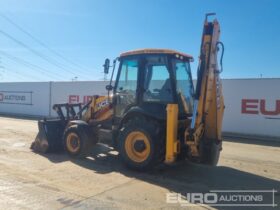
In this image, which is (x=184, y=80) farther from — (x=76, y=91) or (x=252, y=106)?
(x=76, y=91)

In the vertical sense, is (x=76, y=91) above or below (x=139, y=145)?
above

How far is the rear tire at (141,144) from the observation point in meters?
7.58

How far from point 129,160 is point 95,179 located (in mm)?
1085

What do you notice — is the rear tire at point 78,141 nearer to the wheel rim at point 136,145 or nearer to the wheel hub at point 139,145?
the wheel rim at point 136,145

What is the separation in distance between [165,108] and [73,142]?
2935mm

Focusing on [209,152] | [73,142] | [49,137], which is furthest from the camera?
[49,137]

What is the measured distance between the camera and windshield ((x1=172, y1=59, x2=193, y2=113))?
8078 millimetres

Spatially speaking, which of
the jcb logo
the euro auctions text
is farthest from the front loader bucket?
the jcb logo

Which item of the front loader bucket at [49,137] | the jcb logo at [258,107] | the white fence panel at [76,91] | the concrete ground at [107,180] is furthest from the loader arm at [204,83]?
the white fence panel at [76,91]

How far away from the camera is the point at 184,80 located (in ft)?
27.5

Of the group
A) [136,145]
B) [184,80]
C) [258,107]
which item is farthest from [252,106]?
[136,145]

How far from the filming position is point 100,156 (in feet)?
30.9

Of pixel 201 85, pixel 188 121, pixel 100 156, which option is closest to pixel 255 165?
pixel 188 121

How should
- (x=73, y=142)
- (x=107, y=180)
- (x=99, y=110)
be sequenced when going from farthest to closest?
(x=99, y=110)
(x=73, y=142)
(x=107, y=180)
